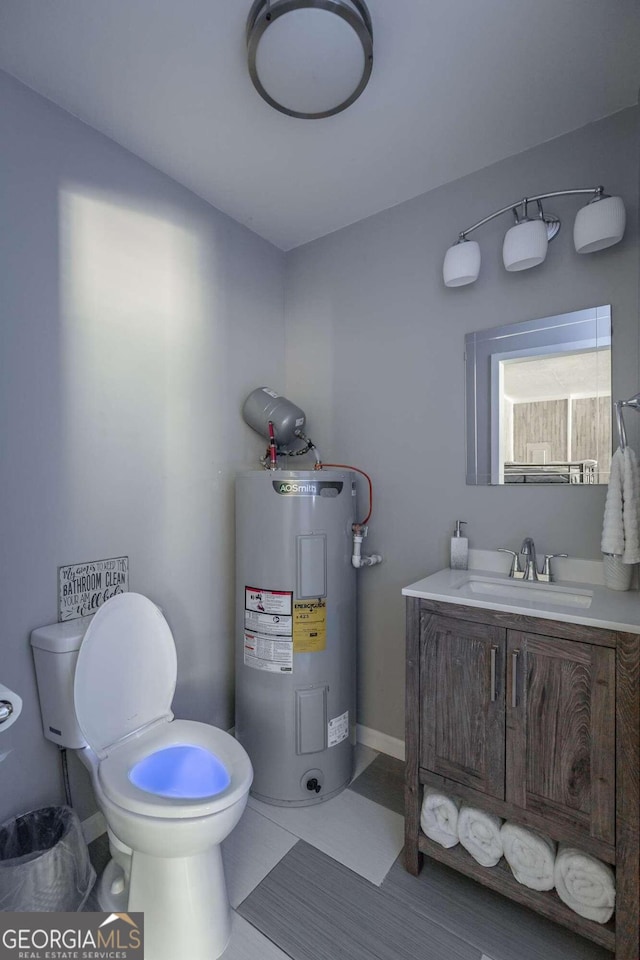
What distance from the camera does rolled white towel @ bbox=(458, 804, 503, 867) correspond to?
48.4 inches

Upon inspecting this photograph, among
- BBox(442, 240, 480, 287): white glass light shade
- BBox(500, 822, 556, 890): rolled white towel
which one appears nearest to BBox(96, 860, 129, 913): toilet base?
BBox(500, 822, 556, 890): rolled white towel

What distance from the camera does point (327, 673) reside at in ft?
5.57

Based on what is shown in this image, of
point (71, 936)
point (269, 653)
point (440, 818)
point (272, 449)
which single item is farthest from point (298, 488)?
point (71, 936)

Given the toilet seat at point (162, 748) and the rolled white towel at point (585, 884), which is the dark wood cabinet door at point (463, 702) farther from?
the toilet seat at point (162, 748)

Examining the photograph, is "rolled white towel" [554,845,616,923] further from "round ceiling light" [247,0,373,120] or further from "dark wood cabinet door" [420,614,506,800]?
"round ceiling light" [247,0,373,120]

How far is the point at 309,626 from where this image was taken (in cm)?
166

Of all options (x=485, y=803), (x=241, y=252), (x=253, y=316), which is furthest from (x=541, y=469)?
(x=241, y=252)

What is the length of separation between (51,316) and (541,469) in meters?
1.78

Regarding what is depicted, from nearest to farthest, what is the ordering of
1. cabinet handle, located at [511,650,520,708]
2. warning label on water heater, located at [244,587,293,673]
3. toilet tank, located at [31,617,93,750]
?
cabinet handle, located at [511,650,520,708] < toilet tank, located at [31,617,93,750] < warning label on water heater, located at [244,587,293,673]

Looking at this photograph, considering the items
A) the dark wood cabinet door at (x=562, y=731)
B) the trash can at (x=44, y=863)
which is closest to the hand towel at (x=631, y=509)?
the dark wood cabinet door at (x=562, y=731)

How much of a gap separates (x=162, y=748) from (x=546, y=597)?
1.35 m

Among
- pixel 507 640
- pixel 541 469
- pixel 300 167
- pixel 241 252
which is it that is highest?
pixel 300 167

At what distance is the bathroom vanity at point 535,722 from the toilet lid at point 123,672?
0.86 meters

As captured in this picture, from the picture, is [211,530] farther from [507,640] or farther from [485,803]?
[485,803]
